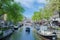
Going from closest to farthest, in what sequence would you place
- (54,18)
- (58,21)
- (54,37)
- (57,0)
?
(57,0)
(54,37)
(58,21)
(54,18)

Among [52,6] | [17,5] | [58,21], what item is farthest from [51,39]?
[58,21]

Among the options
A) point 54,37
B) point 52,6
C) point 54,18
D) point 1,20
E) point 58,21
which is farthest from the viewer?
point 1,20

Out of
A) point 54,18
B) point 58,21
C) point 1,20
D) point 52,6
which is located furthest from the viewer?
point 1,20

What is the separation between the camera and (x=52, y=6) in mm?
15844

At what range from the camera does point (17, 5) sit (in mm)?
26609

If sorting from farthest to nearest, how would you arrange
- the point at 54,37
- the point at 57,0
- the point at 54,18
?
1. the point at 54,18
2. the point at 54,37
3. the point at 57,0

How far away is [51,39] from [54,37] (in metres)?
0.72

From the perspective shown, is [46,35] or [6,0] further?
[46,35]

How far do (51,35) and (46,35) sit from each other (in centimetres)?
107

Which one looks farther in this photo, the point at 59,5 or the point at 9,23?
the point at 9,23

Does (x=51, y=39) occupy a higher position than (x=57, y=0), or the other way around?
(x=57, y=0)

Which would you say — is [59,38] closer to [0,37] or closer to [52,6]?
[52,6]

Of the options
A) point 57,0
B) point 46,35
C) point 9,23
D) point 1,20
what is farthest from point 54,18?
point 57,0

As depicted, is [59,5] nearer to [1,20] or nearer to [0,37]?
[0,37]
